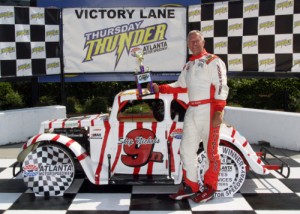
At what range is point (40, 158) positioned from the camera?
16.8ft

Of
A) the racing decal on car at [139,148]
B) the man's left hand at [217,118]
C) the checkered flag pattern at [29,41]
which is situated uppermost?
the checkered flag pattern at [29,41]

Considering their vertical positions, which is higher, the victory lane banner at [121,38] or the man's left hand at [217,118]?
the victory lane banner at [121,38]

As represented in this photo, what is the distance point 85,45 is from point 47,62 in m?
0.80

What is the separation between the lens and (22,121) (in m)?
8.01

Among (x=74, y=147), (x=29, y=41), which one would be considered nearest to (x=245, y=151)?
(x=74, y=147)

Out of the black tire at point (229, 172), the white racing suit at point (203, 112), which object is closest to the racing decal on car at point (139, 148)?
the white racing suit at point (203, 112)

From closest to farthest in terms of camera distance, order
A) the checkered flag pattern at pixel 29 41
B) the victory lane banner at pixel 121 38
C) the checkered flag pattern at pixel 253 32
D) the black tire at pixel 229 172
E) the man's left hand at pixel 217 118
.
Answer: the man's left hand at pixel 217 118, the black tire at pixel 229 172, the checkered flag pattern at pixel 253 32, the checkered flag pattern at pixel 29 41, the victory lane banner at pixel 121 38

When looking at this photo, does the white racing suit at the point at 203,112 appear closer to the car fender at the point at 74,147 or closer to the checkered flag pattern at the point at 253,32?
the car fender at the point at 74,147

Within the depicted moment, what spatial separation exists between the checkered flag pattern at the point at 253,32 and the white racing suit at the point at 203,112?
11.3 ft

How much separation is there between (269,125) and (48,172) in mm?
4181

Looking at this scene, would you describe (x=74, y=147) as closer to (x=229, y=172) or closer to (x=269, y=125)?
(x=229, y=172)

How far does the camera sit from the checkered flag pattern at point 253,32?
772 centimetres

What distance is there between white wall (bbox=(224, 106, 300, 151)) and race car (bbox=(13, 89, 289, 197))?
2.46 meters

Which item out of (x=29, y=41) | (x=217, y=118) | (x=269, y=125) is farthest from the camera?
(x=29, y=41)
